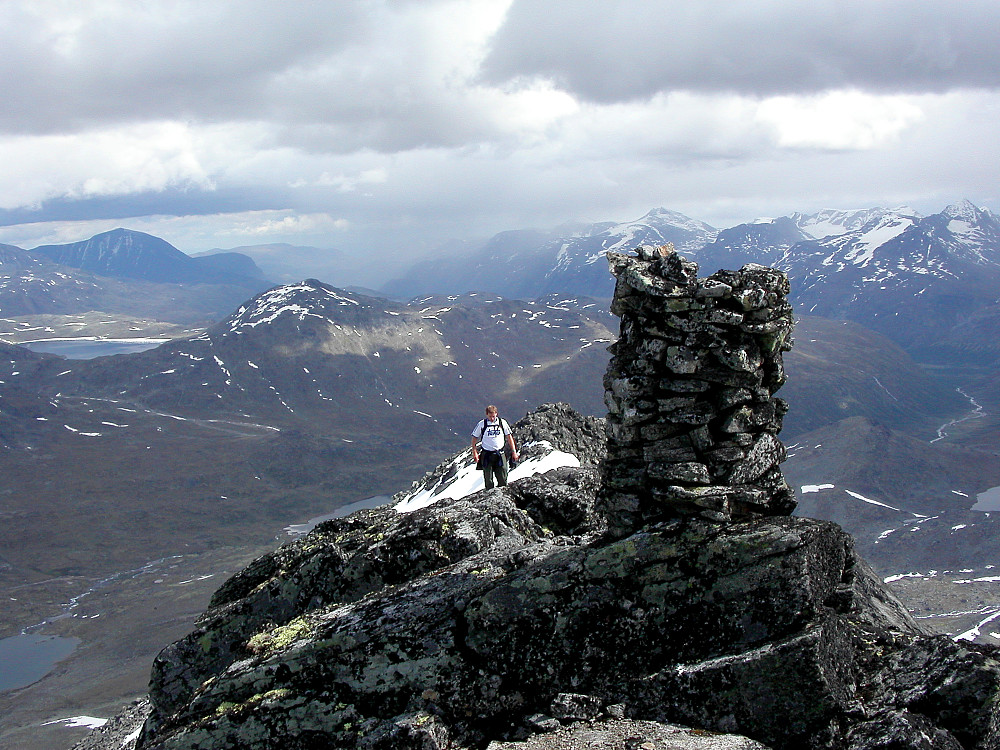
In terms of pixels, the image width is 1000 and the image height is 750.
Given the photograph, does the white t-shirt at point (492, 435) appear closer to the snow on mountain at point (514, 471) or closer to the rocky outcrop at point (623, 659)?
the snow on mountain at point (514, 471)

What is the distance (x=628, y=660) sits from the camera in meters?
17.6

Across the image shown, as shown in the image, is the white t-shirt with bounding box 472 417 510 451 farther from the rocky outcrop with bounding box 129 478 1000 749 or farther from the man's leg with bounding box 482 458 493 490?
the rocky outcrop with bounding box 129 478 1000 749

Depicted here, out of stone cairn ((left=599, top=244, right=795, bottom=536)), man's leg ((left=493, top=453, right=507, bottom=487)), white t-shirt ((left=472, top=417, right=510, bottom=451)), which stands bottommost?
man's leg ((left=493, top=453, right=507, bottom=487))

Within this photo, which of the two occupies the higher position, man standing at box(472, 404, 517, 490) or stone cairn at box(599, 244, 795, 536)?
stone cairn at box(599, 244, 795, 536)

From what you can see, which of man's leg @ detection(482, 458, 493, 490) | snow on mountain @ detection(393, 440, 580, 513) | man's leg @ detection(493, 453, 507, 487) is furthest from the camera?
snow on mountain @ detection(393, 440, 580, 513)

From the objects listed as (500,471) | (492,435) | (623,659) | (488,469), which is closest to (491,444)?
(492,435)

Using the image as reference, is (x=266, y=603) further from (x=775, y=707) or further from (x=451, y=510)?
(x=775, y=707)

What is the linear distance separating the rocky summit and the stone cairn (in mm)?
317

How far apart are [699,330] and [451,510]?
12.3 m

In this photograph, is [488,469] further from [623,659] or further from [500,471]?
[623,659]

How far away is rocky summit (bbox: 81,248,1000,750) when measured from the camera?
16.2 meters

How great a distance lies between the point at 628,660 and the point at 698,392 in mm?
7166

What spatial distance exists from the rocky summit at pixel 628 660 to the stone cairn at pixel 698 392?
32 centimetres

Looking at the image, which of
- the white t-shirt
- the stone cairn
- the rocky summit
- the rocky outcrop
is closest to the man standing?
the white t-shirt
